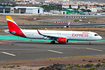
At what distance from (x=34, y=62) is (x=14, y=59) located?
4.34 metres

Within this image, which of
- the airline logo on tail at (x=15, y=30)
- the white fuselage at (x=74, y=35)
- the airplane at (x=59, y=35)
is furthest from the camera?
the airline logo on tail at (x=15, y=30)

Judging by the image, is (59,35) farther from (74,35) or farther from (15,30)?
(15,30)

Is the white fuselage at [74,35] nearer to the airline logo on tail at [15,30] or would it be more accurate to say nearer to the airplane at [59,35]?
the airplane at [59,35]

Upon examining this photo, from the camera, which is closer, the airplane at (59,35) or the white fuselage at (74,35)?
the white fuselage at (74,35)

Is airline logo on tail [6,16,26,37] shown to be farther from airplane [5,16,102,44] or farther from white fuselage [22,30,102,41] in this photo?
white fuselage [22,30,102,41]

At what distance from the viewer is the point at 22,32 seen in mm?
55938

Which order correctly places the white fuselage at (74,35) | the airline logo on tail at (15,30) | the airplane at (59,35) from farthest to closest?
the airline logo on tail at (15,30), the airplane at (59,35), the white fuselage at (74,35)

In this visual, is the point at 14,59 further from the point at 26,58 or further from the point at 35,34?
the point at 35,34

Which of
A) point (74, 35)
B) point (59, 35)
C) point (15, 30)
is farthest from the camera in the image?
point (15, 30)

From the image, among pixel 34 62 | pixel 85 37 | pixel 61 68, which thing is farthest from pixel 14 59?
pixel 85 37

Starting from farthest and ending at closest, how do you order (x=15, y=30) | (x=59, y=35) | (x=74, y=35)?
(x=15, y=30), (x=59, y=35), (x=74, y=35)

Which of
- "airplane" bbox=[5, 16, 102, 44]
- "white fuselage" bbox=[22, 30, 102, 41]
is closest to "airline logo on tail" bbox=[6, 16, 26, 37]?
"airplane" bbox=[5, 16, 102, 44]

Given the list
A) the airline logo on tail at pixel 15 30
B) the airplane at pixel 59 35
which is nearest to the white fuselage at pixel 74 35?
the airplane at pixel 59 35

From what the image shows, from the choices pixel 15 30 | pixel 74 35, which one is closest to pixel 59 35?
pixel 74 35
